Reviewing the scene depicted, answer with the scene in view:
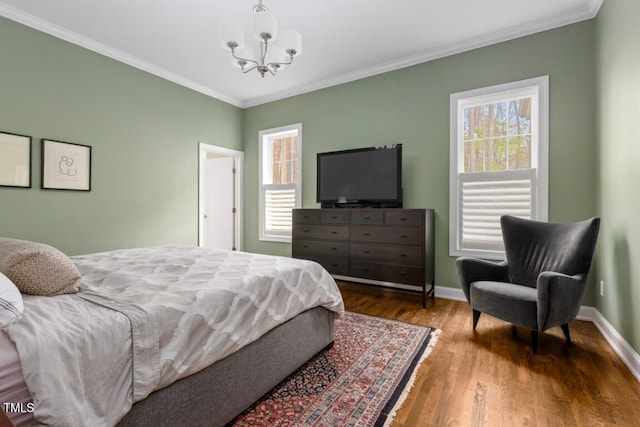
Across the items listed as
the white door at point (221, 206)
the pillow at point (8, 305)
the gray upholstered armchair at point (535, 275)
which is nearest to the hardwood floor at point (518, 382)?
the gray upholstered armchair at point (535, 275)

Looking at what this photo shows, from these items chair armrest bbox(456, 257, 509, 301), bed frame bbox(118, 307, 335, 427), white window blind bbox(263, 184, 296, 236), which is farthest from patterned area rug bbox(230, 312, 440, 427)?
white window blind bbox(263, 184, 296, 236)

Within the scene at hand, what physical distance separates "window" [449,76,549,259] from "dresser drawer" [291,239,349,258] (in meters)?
1.28

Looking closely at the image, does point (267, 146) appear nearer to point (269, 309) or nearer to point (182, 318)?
point (269, 309)

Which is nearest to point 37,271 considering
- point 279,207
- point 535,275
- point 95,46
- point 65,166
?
point 65,166

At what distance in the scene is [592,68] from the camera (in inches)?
112

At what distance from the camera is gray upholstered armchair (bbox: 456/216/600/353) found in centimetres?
210

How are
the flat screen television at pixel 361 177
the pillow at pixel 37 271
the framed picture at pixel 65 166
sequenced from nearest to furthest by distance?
the pillow at pixel 37 271
the framed picture at pixel 65 166
the flat screen television at pixel 361 177

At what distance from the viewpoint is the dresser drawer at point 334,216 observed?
12.0ft

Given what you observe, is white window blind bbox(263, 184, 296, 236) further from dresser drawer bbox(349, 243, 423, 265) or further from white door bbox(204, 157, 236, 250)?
dresser drawer bbox(349, 243, 423, 265)

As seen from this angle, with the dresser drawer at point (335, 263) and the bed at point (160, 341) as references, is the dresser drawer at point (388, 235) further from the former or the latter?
the bed at point (160, 341)

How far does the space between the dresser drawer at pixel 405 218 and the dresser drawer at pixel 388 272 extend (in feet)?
1.57

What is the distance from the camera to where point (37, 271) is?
1.30 metres

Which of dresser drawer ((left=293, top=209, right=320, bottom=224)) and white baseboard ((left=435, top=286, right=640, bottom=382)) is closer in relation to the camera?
white baseboard ((left=435, top=286, right=640, bottom=382))

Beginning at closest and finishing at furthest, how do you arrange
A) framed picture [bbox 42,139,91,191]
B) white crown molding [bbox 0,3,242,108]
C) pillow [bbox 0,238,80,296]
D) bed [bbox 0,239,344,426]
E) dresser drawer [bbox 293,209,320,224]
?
bed [bbox 0,239,344,426]
pillow [bbox 0,238,80,296]
white crown molding [bbox 0,3,242,108]
framed picture [bbox 42,139,91,191]
dresser drawer [bbox 293,209,320,224]
